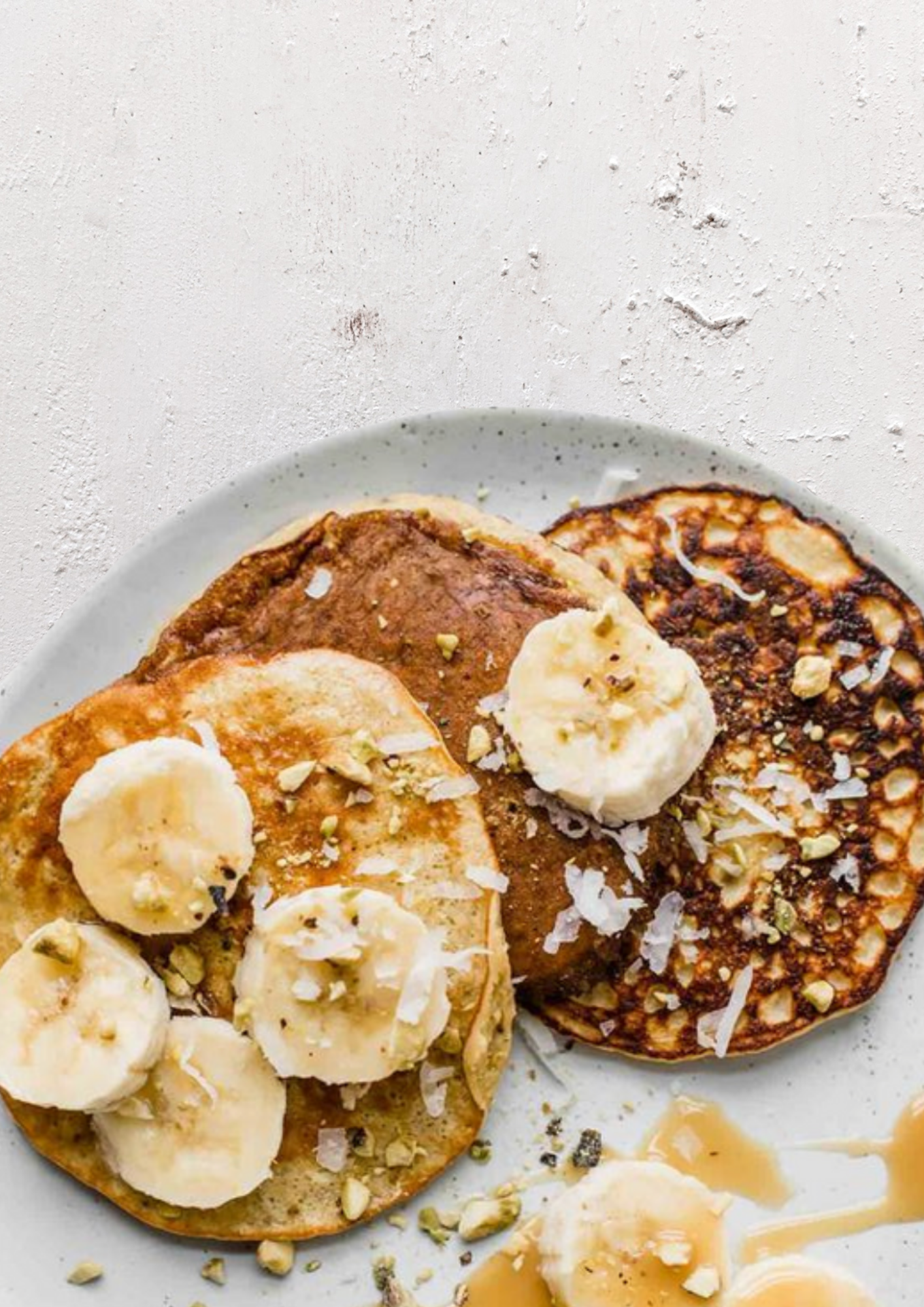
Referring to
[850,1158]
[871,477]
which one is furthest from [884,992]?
[871,477]

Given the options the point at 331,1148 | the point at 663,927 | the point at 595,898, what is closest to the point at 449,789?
the point at 595,898

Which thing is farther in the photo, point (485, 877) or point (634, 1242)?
point (634, 1242)

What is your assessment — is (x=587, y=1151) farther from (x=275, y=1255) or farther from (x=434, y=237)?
(x=434, y=237)

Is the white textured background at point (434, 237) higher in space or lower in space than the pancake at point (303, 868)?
higher

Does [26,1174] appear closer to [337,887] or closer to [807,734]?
[337,887]

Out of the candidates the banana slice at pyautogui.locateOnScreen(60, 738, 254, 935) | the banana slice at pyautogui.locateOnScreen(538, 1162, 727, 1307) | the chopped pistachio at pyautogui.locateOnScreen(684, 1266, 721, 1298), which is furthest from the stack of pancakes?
the chopped pistachio at pyautogui.locateOnScreen(684, 1266, 721, 1298)

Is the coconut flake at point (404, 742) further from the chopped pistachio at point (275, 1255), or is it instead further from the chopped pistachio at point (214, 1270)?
the chopped pistachio at point (214, 1270)

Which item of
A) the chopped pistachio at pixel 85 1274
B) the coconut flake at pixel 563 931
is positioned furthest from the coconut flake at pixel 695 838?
the chopped pistachio at pixel 85 1274
